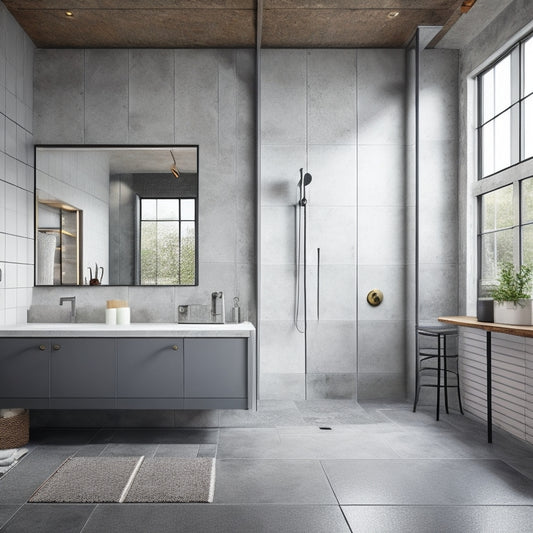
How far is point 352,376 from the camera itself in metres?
4.26

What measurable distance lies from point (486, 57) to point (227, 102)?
2025mm

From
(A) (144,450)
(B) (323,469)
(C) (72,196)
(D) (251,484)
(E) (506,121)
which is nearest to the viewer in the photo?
(D) (251,484)

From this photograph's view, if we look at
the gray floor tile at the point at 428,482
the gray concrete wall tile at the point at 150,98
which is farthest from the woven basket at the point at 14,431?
the gray concrete wall tile at the point at 150,98

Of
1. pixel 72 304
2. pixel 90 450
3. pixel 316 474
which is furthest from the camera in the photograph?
pixel 72 304

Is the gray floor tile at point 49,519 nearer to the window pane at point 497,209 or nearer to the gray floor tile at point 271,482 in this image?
the gray floor tile at point 271,482

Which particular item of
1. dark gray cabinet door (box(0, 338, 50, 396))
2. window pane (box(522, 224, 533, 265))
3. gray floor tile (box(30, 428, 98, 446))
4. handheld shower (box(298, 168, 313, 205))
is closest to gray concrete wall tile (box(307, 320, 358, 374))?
handheld shower (box(298, 168, 313, 205))

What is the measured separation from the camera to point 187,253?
414cm

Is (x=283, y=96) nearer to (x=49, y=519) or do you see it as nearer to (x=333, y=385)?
(x=333, y=385)

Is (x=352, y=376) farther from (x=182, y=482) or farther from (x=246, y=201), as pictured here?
(x=182, y=482)

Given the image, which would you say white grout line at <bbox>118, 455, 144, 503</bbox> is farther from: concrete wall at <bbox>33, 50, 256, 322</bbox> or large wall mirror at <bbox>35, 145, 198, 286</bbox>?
large wall mirror at <bbox>35, 145, 198, 286</bbox>

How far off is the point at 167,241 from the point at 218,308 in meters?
0.68

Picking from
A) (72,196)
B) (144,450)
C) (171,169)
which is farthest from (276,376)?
(72,196)

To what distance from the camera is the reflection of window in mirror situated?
408 centimetres

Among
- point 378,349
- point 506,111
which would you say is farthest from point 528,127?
point 378,349
